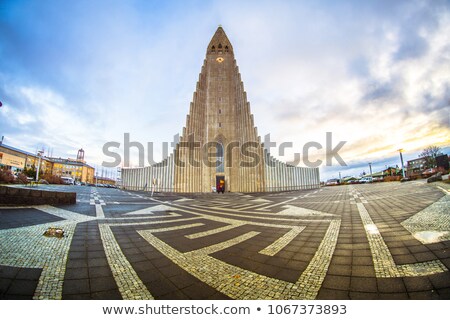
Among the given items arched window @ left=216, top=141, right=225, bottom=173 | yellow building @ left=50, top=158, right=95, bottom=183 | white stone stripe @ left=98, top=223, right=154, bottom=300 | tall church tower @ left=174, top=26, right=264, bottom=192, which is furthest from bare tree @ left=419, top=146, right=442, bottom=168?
yellow building @ left=50, top=158, right=95, bottom=183

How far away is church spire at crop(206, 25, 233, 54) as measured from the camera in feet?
116

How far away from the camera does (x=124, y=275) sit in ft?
7.45

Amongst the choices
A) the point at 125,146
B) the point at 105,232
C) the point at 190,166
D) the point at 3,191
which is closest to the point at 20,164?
the point at 125,146

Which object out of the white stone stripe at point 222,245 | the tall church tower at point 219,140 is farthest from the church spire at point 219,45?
the white stone stripe at point 222,245

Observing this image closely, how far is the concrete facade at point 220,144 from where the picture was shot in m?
29.7

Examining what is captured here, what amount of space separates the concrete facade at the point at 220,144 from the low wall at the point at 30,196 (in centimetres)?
1986

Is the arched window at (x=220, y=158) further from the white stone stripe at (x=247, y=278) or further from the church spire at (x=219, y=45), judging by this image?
the white stone stripe at (x=247, y=278)

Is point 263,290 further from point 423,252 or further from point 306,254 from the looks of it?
point 423,252

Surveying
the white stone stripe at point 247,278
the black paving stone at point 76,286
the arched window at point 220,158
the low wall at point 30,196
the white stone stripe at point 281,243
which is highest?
the arched window at point 220,158

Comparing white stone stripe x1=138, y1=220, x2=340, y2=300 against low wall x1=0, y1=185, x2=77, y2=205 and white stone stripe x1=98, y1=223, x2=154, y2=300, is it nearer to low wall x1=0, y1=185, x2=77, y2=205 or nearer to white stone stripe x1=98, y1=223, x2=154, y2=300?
white stone stripe x1=98, y1=223, x2=154, y2=300

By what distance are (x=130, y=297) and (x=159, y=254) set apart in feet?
4.49

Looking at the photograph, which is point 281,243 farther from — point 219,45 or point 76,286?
point 219,45

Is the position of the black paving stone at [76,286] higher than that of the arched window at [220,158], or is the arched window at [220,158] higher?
the arched window at [220,158]

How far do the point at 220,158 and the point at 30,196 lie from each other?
2529 centimetres
